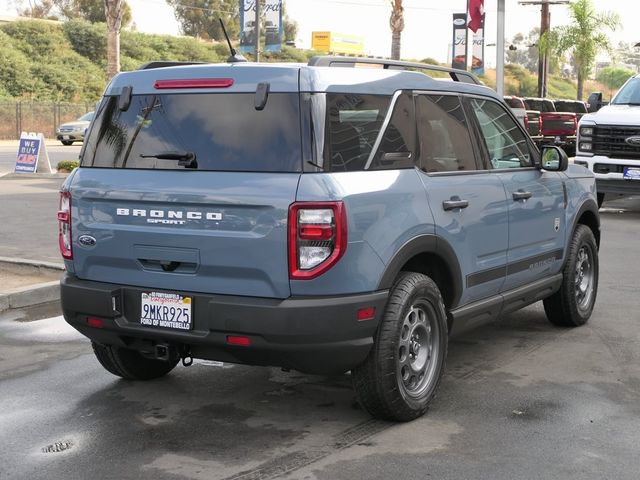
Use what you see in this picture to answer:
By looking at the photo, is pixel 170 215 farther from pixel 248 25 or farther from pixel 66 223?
pixel 248 25

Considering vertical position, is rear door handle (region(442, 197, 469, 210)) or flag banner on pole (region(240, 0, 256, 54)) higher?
flag banner on pole (region(240, 0, 256, 54))

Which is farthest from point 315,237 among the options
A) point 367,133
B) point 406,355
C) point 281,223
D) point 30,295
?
point 30,295

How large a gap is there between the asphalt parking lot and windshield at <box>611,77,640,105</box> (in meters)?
9.89

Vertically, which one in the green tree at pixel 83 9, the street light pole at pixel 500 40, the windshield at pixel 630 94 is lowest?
the windshield at pixel 630 94

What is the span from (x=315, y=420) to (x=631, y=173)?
11149mm

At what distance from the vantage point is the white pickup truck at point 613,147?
1521 cm

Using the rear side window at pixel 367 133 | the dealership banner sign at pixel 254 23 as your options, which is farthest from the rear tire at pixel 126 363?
the dealership banner sign at pixel 254 23

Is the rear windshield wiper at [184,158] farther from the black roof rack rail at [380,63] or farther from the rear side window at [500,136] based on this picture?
the rear side window at [500,136]

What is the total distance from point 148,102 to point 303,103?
97cm

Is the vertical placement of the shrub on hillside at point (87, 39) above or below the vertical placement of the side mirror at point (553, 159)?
above

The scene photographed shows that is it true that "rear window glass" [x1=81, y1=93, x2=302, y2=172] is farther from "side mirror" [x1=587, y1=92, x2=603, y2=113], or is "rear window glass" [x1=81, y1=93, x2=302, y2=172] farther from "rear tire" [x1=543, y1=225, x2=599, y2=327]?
"side mirror" [x1=587, y1=92, x2=603, y2=113]

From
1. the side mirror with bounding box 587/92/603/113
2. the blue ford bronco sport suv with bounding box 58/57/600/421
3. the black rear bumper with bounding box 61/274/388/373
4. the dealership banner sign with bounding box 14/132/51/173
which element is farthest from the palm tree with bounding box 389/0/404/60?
the black rear bumper with bounding box 61/274/388/373

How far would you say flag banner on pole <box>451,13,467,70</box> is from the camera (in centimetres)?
3328

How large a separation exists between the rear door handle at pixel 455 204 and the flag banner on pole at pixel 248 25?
106 feet
